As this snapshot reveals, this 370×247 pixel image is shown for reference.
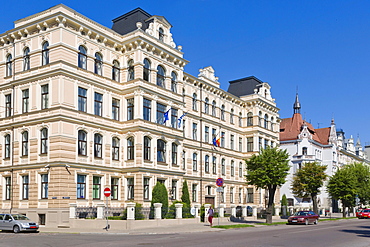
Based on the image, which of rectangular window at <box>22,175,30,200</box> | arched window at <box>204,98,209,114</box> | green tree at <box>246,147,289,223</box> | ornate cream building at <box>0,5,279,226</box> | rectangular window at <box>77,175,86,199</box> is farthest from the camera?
arched window at <box>204,98,209,114</box>

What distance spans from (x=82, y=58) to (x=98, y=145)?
7522 millimetres

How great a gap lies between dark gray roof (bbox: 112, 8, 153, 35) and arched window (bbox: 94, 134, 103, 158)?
1110 centimetres

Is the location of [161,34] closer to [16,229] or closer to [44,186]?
[44,186]

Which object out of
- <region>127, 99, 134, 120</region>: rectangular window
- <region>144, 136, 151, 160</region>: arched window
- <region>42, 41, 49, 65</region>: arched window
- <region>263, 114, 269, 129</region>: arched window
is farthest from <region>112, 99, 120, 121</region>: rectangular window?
<region>263, 114, 269, 129</region>: arched window

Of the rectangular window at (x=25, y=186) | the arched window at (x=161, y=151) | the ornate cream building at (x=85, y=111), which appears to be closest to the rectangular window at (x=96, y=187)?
the ornate cream building at (x=85, y=111)

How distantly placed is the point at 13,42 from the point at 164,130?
15648 mm

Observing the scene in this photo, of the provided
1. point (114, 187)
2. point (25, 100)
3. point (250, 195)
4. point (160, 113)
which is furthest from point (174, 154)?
point (250, 195)

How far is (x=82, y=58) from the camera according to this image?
3569 cm

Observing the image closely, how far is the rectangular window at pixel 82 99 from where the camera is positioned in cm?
3512

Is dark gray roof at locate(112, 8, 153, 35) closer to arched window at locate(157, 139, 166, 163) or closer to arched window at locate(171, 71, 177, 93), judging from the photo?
arched window at locate(171, 71, 177, 93)

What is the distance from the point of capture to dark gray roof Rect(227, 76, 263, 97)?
6156cm

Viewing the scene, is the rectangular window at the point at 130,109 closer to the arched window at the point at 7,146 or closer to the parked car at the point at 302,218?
the arched window at the point at 7,146

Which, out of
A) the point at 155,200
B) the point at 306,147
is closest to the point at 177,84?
the point at 155,200

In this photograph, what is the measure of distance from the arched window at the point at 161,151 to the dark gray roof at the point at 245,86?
24.5 meters
